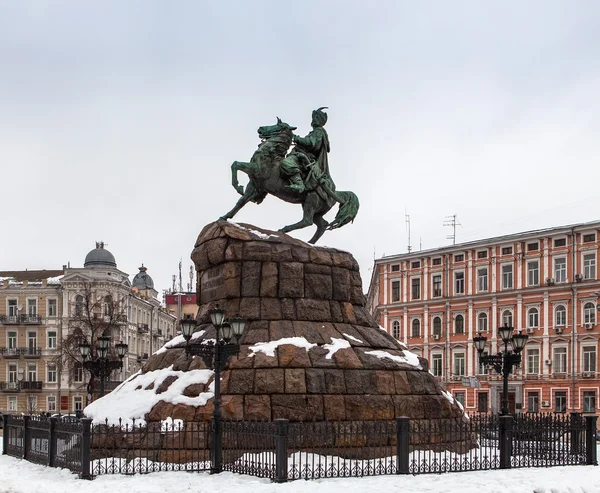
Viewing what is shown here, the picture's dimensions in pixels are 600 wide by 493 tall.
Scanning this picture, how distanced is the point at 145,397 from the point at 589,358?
3796cm

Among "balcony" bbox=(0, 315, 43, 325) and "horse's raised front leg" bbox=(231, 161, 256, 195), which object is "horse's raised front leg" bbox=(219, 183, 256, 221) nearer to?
"horse's raised front leg" bbox=(231, 161, 256, 195)

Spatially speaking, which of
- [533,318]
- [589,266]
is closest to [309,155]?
[589,266]

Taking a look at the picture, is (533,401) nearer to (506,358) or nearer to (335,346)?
(506,358)

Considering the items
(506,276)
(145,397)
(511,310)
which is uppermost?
(506,276)

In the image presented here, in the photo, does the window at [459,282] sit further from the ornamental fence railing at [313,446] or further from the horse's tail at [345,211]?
the ornamental fence railing at [313,446]

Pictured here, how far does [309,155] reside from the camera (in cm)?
2147

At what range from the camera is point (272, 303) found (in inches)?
753

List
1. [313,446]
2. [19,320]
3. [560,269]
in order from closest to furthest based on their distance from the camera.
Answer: [313,446]
[560,269]
[19,320]

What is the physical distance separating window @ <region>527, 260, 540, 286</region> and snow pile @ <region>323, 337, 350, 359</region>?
1453 inches

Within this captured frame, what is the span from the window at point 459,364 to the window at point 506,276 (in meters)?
5.27

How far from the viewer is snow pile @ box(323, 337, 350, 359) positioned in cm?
1809

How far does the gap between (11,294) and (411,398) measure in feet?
166

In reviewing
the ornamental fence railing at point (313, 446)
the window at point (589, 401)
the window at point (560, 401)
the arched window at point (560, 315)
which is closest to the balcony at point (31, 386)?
the window at point (560, 401)

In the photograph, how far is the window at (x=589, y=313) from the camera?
50534 millimetres
